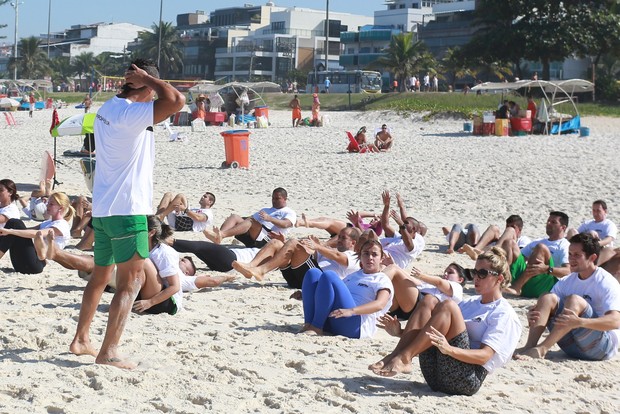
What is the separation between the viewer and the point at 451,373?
491 cm

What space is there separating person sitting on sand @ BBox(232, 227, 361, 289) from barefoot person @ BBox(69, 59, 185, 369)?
100 inches

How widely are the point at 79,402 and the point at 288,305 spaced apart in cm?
308

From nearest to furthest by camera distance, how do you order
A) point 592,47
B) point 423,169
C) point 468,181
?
point 468,181 → point 423,169 → point 592,47

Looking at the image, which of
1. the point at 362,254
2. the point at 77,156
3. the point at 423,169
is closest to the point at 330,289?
the point at 362,254

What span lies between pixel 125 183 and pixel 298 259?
3164 mm

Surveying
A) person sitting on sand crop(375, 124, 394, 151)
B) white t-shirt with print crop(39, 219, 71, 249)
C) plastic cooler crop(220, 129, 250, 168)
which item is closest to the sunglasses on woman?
white t-shirt with print crop(39, 219, 71, 249)

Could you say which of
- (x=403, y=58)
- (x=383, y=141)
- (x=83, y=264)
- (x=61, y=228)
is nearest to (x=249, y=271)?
(x=83, y=264)

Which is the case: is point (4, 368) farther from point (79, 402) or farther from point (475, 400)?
point (475, 400)

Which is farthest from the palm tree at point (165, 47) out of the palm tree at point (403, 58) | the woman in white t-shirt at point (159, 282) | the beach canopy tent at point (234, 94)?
the woman in white t-shirt at point (159, 282)

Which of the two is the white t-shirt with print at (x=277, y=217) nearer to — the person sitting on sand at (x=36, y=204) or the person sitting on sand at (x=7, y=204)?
the person sitting on sand at (x=7, y=204)

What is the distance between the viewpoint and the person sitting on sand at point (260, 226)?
9.61 meters

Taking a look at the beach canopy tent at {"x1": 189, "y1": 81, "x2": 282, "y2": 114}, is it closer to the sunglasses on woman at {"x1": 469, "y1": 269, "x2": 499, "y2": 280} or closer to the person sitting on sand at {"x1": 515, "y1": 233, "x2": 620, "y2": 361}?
the person sitting on sand at {"x1": 515, "y1": 233, "x2": 620, "y2": 361}

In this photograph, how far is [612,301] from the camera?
5.77 metres

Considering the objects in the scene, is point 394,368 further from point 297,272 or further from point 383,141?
point 383,141
